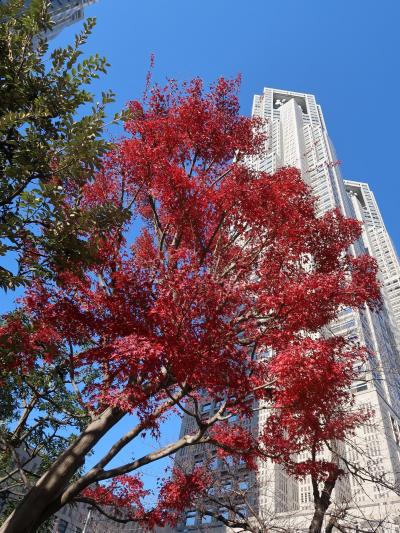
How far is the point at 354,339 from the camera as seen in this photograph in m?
33.8

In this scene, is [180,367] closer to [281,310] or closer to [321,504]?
[281,310]

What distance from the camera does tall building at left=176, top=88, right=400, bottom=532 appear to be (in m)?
18.1

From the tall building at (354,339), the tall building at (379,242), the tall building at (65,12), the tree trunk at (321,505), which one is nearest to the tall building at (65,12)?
the tall building at (65,12)

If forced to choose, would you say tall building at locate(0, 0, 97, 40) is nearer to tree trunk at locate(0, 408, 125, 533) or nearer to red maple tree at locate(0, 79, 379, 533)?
red maple tree at locate(0, 79, 379, 533)

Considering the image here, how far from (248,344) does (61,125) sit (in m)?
5.90

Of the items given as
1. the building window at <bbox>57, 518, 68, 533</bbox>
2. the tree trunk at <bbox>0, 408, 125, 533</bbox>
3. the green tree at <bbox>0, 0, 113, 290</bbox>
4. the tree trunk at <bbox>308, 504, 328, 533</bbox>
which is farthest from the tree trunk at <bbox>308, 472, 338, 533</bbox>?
the building window at <bbox>57, 518, 68, 533</bbox>

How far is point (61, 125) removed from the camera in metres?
6.17

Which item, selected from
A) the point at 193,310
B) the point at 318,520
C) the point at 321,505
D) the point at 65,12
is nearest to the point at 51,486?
the point at 193,310

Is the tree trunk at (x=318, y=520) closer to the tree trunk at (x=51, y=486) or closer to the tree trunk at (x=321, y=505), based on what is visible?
the tree trunk at (x=321, y=505)

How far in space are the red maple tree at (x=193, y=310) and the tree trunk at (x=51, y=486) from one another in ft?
0.06

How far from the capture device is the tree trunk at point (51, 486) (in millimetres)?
6293

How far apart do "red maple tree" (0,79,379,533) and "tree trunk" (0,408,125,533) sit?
0.02 meters

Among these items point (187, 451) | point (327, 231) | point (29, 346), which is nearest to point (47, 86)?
point (29, 346)

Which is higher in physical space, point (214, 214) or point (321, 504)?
point (214, 214)
